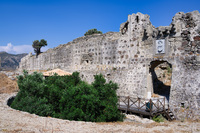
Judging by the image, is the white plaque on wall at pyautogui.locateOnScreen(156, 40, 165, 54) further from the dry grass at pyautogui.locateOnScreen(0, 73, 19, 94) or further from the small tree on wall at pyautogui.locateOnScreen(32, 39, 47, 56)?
the small tree on wall at pyautogui.locateOnScreen(32, 39, 47, 56)

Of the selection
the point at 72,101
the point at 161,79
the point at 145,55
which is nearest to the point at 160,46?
the point at 145,55

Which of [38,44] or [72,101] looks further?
[38,44]

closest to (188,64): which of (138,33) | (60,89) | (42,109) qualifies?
(138,33)

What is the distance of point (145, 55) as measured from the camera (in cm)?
1311

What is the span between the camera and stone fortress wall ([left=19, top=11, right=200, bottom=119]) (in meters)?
11.0

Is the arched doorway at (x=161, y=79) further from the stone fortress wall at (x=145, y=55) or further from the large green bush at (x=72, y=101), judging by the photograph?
the large green bush at (x=72, y=101)

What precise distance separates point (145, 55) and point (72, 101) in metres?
6.57

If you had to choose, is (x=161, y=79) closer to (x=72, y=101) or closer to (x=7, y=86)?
(x=72, y=101)

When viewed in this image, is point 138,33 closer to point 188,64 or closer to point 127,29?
point 127,29

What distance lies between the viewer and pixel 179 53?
11.5 metres

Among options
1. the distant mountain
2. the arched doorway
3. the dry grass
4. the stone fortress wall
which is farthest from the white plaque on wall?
the distant mountain

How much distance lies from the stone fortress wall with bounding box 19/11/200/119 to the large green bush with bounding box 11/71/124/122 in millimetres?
3506

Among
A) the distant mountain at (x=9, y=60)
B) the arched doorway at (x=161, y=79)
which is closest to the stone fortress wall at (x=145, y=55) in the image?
the arched doorway at (x=161, y=79)

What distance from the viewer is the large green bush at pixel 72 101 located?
945 centimetres
